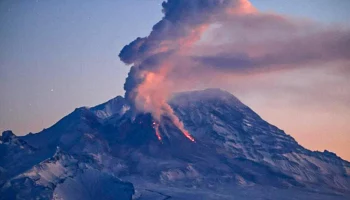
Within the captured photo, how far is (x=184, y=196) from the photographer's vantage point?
18338cm

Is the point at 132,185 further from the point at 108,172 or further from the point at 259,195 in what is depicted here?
the point at 259,195

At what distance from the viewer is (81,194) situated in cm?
18112

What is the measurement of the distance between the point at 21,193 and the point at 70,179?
16580mm

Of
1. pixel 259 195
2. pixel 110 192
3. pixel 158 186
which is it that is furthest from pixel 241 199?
pixel 110 192

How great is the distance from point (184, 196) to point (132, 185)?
1629 centimetres

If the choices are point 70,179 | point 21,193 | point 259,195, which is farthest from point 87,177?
point 259,195

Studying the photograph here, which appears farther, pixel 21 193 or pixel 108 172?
pixel 108 172

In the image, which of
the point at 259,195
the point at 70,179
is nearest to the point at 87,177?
the point at 70,179

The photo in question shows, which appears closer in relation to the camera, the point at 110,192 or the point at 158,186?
the point at 110,192

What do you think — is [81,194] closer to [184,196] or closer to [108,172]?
[108,172]

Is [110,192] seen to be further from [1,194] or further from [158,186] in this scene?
[1,194]

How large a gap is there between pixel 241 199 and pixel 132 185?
110ft

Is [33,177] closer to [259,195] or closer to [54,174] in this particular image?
[54,174]

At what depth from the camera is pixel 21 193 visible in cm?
17612
